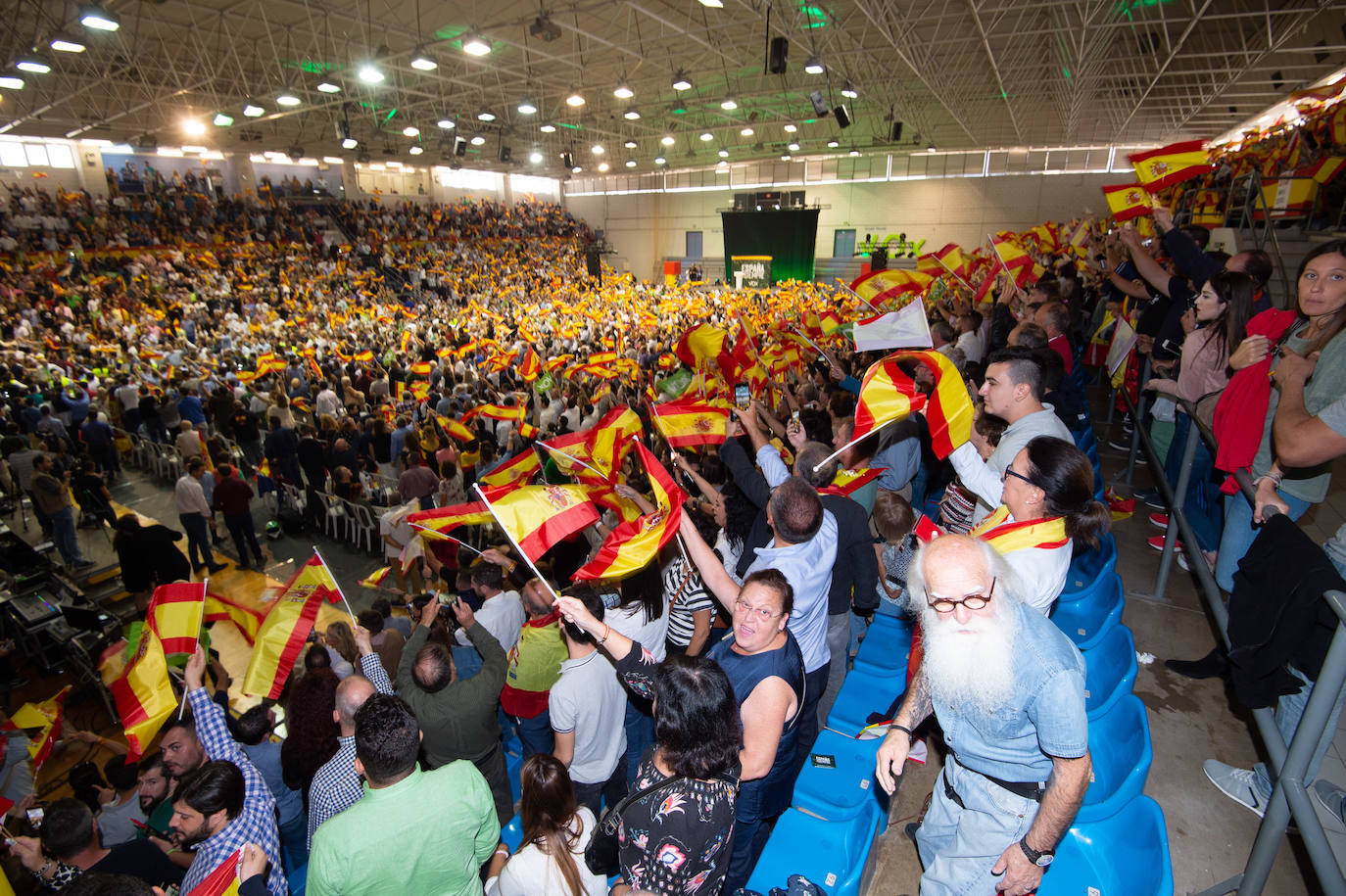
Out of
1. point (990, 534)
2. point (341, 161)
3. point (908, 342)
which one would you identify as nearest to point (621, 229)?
point (341, 161)

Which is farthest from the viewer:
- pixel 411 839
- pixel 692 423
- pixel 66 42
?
pixel 66 42

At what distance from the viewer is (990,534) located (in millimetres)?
2207

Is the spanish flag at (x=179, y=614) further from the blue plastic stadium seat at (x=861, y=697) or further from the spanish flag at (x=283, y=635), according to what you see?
the blue plastic stadium seat at (x=861, y=697)

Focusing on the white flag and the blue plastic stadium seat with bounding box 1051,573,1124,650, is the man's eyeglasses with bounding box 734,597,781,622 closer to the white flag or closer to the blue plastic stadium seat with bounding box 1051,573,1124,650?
the blue plastic stadium seat with bounding box 1051,573,1124,650

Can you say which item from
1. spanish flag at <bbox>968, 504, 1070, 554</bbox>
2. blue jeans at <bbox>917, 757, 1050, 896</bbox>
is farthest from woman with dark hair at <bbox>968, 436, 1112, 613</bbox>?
blue jeans at <bbox>917, 757, 1050, 896</bbox>

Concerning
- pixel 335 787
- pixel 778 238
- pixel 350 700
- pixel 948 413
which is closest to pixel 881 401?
pixel 948 413

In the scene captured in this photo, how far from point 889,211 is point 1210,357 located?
31993 mm

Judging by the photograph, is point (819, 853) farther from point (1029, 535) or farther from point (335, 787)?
point (335, 787)

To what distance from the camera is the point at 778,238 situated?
Result: 33.6 m

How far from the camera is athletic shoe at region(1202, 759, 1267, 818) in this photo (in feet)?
8.42

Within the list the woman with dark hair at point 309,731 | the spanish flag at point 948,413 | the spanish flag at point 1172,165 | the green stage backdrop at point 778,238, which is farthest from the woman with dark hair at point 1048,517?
the green stage backdrop at point 778,238

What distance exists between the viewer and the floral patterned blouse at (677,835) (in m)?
1.73

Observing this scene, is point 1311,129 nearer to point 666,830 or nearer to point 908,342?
point 908,342

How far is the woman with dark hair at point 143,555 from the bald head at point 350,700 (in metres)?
4.77
